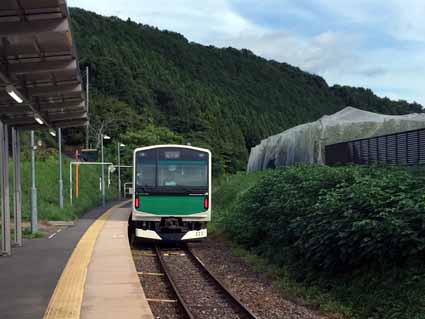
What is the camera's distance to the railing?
14734 mm

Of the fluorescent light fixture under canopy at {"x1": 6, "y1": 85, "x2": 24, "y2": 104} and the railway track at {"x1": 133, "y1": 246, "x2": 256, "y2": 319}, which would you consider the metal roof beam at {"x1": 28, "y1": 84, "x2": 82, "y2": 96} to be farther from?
the railway track at {"x1": 133, "y1": 246, "x2": 256, "y2": 319}

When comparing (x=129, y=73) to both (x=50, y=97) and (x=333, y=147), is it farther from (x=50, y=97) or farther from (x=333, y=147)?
(x=50, y=97)

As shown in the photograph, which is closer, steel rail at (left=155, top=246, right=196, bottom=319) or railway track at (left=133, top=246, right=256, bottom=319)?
steel rail at (left=155, top=246, right=196, bottom=319)

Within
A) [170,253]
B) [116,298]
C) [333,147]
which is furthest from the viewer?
[333,147]

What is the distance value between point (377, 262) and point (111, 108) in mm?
76306

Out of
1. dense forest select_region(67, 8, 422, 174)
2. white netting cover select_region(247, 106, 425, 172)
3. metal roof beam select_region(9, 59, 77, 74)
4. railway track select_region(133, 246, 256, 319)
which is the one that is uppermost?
dense forest select_region(67, 8, 422, 174)

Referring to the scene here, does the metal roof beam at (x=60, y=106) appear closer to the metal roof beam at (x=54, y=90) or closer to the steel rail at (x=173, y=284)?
the metal roof beam at (x=54, y=90)

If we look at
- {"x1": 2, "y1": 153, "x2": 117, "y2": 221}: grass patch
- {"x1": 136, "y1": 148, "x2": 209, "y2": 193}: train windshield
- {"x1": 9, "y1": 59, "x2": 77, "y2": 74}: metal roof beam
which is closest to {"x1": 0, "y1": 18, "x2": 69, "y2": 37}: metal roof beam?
{"x1": 9, "y1": 59, "x2": 77, "y2": 74}: metal roof beam

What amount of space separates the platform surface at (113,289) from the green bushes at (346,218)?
3.26m

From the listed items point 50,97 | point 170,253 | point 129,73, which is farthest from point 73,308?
point 129,73

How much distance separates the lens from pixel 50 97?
1234 cm

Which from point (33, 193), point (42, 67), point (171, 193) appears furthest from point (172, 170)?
point (42, 67)

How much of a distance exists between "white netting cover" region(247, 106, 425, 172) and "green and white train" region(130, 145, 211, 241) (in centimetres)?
622

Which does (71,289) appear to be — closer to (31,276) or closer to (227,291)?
(31,276)
